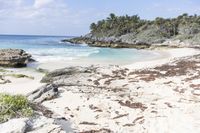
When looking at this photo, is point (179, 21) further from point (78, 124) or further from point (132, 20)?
point (78, 124)

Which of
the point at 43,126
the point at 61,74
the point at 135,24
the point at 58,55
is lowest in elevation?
the point at 58,55

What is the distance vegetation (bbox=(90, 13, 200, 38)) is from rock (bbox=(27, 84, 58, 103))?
86.6m

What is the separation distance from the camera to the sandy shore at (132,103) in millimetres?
12696

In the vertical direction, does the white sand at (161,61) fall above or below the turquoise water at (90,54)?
above

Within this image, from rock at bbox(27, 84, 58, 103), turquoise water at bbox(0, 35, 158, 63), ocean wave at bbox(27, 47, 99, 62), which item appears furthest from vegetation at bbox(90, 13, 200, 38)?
rock at bbox(27, 84, 58, 103)

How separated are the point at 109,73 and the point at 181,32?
78.4 m

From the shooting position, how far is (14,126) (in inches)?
387

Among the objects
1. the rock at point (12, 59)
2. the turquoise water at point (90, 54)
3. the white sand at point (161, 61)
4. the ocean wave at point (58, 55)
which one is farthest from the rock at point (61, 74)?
the ocean wave at point (58, 55)

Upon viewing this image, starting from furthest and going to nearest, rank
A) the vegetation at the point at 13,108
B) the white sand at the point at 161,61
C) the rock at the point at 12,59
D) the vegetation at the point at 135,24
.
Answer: the vegetation at the point at 135,24 < the rock at the point at 12,59 < the white sand at the point at 161,61 < the vegetation at the point at 13,108

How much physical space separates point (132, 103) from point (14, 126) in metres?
7.42

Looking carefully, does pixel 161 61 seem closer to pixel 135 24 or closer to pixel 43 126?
pixel 43 126

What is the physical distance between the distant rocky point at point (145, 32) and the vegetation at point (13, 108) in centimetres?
6873

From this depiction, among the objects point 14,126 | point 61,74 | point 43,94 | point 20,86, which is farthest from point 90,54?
point 14,126

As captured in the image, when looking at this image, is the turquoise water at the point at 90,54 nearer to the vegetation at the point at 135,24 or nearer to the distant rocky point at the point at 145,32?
the distant rocky point at the point at 145,32
